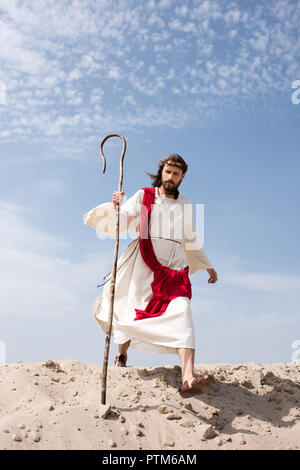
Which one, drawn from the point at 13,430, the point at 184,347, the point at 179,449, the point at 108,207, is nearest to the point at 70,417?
the point at 13,430

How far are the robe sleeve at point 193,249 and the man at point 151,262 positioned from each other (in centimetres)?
1

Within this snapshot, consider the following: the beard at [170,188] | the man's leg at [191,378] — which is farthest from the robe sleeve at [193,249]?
the man's leg at [191,378]

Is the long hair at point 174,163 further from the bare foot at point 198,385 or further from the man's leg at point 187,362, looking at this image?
the bare foot at point 198,385

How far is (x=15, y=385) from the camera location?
515cm

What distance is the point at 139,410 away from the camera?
4625mm

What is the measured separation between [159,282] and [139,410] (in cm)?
151

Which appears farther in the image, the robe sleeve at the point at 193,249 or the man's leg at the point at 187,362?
the robe sleeve at the point at 193,249

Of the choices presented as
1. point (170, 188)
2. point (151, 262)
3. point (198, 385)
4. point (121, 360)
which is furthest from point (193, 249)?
point (198, 385)

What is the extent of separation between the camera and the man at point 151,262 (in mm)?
5281

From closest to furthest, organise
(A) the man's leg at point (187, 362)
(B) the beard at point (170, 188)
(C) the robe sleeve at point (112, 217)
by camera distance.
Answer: (A) the man's leg at point (187, 362), (C) the robe sleeve at point (112, 217), (B) the beard at point (170, 188)

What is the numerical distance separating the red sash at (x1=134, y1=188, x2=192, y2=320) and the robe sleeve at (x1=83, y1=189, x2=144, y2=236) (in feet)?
0.49

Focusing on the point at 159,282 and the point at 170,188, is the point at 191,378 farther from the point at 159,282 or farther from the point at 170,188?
the point at 170,188

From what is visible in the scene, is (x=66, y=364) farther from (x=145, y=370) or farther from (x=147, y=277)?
(x=147, y=277)
